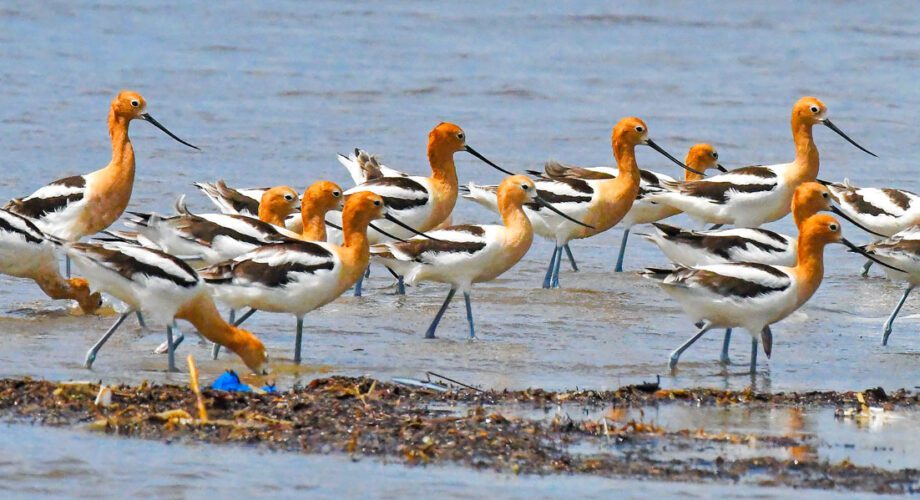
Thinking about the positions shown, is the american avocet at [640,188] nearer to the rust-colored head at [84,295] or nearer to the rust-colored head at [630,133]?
the rust-colored head at [630,133]

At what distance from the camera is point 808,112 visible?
16203 millimetres

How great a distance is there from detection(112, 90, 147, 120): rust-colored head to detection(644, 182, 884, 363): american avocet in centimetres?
458

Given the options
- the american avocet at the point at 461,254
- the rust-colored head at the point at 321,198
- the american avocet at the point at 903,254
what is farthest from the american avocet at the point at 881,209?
the rust-colored head at the point at 321,198

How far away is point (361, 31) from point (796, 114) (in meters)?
14.7

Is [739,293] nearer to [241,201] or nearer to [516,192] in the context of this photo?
[516,192]

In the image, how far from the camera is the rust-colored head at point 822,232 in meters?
11.0

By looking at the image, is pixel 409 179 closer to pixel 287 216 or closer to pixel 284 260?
pixel 287 216

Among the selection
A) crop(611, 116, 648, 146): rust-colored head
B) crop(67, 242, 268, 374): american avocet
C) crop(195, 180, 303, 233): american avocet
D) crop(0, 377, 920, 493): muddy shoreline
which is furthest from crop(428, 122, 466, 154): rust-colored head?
crop(0, 377, 920, 493): muddy shoreline

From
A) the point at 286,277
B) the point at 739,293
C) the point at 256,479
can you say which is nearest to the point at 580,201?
the point at 739,293

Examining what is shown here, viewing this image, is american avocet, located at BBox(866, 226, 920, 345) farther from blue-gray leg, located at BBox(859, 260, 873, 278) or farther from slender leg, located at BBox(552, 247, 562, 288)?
slender leg, located at BBox(552, 247, 562, 288)

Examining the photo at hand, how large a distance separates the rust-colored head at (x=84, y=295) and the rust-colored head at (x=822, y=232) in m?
4.97

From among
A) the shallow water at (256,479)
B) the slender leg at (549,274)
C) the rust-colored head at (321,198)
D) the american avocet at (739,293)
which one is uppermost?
the rust-colored head at (321,198)

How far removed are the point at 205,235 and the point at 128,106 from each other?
110 inches

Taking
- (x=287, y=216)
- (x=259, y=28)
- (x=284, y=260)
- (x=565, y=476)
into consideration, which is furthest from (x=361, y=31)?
(x=565, y=476)
